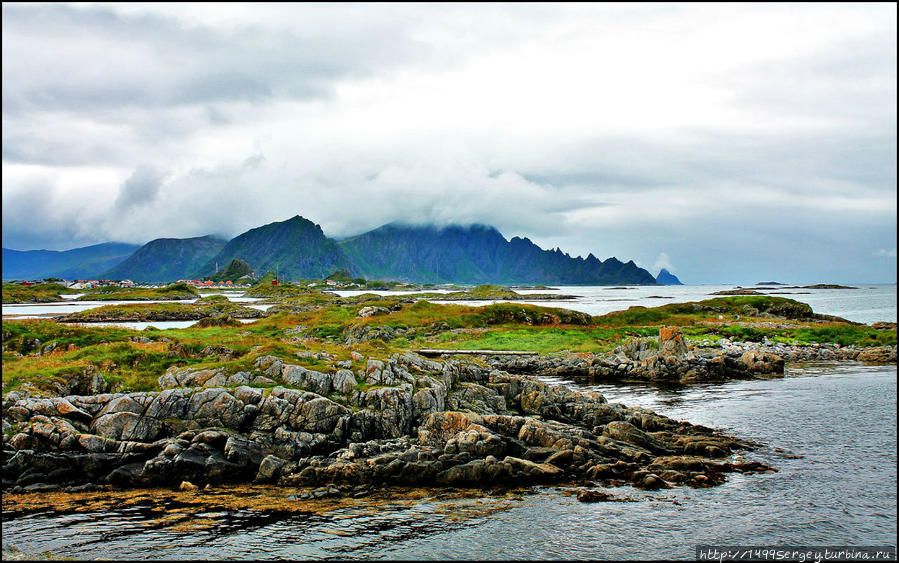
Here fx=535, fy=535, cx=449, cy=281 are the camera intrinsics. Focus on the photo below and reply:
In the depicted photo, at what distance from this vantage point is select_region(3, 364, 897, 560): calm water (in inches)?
727

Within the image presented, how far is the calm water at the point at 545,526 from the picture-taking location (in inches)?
727

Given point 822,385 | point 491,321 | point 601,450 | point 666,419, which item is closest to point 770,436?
point 666,419

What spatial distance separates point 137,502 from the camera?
22.4 metres

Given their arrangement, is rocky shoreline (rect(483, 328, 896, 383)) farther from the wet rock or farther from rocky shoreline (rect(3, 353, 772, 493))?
the wet rock

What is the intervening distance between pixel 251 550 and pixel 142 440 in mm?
12435

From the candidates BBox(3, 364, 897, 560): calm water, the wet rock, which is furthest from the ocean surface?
the wet rock

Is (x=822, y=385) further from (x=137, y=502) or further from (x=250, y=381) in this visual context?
(x=137, y=502)

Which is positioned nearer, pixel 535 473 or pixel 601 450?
pixel 535 473

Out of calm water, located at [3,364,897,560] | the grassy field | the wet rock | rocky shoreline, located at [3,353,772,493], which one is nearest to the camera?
→ calm water, located at [3,364,897,560]

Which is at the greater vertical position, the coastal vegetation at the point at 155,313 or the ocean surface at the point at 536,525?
the coastal vegetation at the point at 155,313

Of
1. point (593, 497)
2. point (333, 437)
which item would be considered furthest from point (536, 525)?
point (333, 437)

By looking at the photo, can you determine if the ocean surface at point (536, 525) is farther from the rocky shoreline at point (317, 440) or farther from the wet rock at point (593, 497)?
the rocky shoreline at point (317, 440)

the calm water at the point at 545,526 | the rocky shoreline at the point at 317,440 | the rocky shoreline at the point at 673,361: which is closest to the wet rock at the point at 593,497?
the calm water at the point at 545,526

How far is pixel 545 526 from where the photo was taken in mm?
20406
